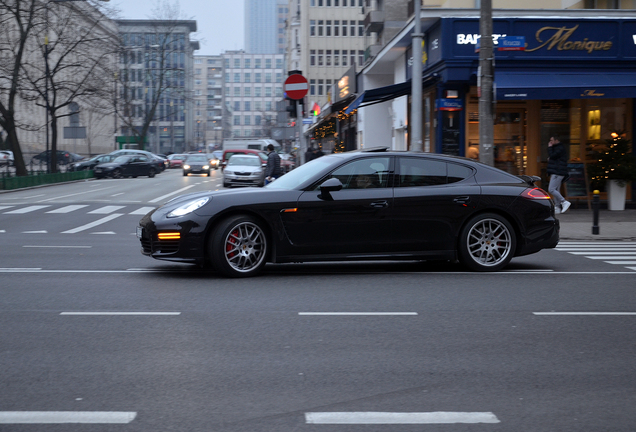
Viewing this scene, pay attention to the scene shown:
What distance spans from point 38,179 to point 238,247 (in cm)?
3101

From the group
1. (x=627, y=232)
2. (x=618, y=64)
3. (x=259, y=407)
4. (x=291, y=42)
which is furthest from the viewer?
(x=291, y=42)

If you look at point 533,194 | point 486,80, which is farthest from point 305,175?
point 486,80

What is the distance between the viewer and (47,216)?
61.4ft

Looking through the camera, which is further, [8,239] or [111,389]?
[8,239]

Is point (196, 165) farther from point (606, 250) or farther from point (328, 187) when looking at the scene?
point (328, 187)

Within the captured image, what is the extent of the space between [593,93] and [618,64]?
2518 millimetres

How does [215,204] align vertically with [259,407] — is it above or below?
above

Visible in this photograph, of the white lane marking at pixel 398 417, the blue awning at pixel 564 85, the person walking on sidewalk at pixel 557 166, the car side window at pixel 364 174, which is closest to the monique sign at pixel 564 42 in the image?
the blue awning at pixel 564 85

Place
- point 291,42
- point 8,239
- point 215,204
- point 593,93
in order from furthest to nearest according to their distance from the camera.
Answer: point 291,42
point 593,93
point 8,239
point 215,204

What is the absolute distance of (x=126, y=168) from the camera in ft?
154

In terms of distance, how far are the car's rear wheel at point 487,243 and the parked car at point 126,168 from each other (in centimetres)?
3971

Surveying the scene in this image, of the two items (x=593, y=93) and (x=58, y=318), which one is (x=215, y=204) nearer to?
(x=58, y=318)

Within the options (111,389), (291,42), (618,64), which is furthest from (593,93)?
(291,42)

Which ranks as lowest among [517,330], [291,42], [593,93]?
[517,330]
